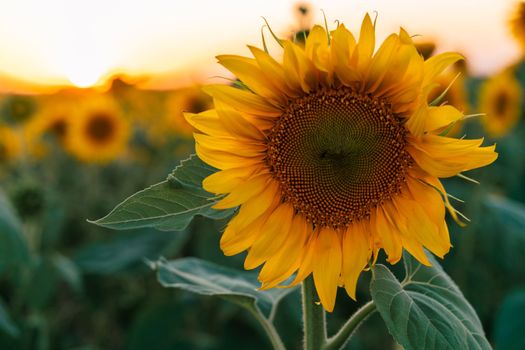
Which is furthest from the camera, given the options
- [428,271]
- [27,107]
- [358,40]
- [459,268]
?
[27,107]

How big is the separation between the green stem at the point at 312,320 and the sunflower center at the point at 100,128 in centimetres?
355

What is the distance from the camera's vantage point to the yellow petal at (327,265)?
3.58 ft

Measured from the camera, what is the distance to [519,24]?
206 inches

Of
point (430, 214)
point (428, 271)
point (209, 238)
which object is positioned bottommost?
point (209, 238)

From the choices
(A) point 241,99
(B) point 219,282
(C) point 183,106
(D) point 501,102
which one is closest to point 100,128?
(C) point 183,106

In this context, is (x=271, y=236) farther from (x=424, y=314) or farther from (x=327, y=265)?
(x=424, y=314)

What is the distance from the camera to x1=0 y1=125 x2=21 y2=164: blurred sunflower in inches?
184

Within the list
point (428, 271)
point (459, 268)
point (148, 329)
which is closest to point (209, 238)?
point (148, 329)

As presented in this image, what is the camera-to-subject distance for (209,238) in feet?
9.91

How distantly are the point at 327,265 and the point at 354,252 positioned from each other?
5cm

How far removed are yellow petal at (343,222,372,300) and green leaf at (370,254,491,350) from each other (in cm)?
3

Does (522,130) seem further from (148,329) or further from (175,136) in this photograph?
(148,329)

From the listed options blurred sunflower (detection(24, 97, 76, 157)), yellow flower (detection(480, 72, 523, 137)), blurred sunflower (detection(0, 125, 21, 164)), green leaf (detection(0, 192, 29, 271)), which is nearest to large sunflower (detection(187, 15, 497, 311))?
green leaf (detection(0, 192, 29, 271))

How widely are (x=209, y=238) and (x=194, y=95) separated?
1.95m
